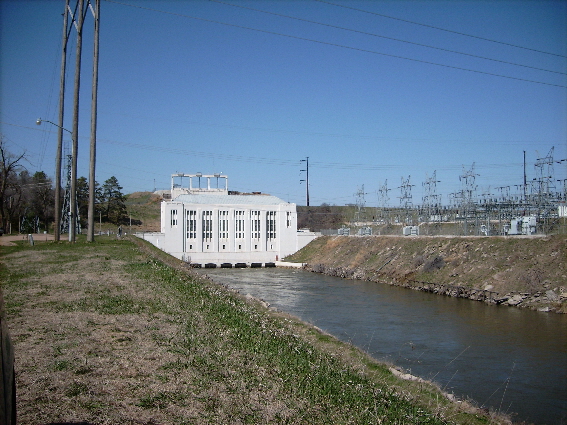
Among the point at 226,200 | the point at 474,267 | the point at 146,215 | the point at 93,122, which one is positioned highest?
the point at 93,122

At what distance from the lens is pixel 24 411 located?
5148 millimetres

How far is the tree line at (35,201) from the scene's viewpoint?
49469 mm

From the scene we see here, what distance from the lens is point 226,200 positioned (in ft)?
248

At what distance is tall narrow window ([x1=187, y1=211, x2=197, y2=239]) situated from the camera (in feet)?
232

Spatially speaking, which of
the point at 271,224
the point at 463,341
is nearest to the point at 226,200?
the point at 271,224

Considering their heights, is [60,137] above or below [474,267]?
above

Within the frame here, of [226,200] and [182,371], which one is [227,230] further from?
→ [182,371]

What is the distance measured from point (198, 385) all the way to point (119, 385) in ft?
3.33

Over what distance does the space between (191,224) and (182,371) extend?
6480cm

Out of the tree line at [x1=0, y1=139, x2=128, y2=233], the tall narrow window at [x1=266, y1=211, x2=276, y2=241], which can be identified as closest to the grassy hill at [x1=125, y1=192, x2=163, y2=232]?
the tree line at [x1=0, y1=139, x2=128, y2=233]

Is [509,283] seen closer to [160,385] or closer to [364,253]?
[364,253]

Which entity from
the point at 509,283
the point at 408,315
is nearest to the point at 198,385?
the point at 408,315

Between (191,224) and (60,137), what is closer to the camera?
(60,137)

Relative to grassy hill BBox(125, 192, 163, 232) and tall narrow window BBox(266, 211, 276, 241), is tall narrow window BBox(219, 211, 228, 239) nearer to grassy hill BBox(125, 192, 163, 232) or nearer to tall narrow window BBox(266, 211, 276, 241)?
tall narrow window BBox(266, 211, 276, 241)
